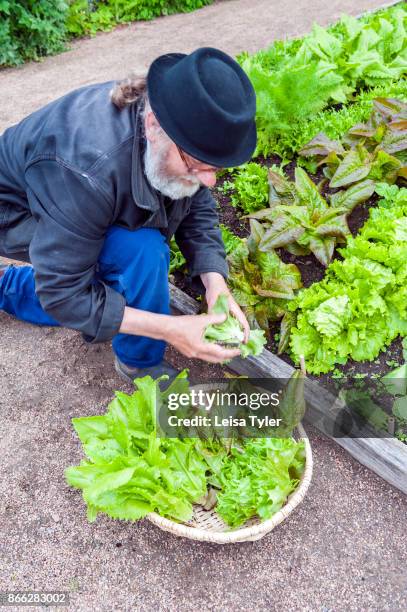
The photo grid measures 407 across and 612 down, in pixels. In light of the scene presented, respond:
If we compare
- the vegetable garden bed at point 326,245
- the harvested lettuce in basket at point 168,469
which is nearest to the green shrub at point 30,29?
the vegetable garden bed at point 326,245

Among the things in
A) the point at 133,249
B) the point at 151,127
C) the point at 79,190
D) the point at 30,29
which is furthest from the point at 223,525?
the point at 30,29

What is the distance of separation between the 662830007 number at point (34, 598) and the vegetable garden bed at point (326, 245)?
138 cm

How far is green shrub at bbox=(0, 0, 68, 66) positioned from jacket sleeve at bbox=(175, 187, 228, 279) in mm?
4632

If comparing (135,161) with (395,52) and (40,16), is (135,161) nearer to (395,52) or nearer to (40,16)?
(395,52)

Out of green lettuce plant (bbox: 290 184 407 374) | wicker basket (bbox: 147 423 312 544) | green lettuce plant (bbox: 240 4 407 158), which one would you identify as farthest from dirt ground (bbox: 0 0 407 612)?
green lettuce plant (bbox: 240 4 407 158)

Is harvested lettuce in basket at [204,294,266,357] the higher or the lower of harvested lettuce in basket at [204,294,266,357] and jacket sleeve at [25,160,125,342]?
the lower

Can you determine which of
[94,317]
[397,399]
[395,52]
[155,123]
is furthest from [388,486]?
[395,52]

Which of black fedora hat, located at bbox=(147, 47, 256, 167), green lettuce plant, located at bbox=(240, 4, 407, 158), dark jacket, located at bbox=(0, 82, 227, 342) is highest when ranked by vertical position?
black fedora hat, located at bbox=(147, 47, 256, 167)

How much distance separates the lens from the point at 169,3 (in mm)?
8125

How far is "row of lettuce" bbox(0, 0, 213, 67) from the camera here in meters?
6.32

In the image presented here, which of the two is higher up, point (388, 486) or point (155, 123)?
point (155, 123)

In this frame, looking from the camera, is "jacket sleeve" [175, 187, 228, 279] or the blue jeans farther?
"jacket sleeve" [175, 187, 228, 279]

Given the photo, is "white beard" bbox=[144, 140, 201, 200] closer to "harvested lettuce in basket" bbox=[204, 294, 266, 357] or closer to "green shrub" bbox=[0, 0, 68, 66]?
"harvested lettuce in basket" bbox=[204, 294, 266, 357]

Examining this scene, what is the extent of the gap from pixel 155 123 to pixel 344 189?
1750mm
